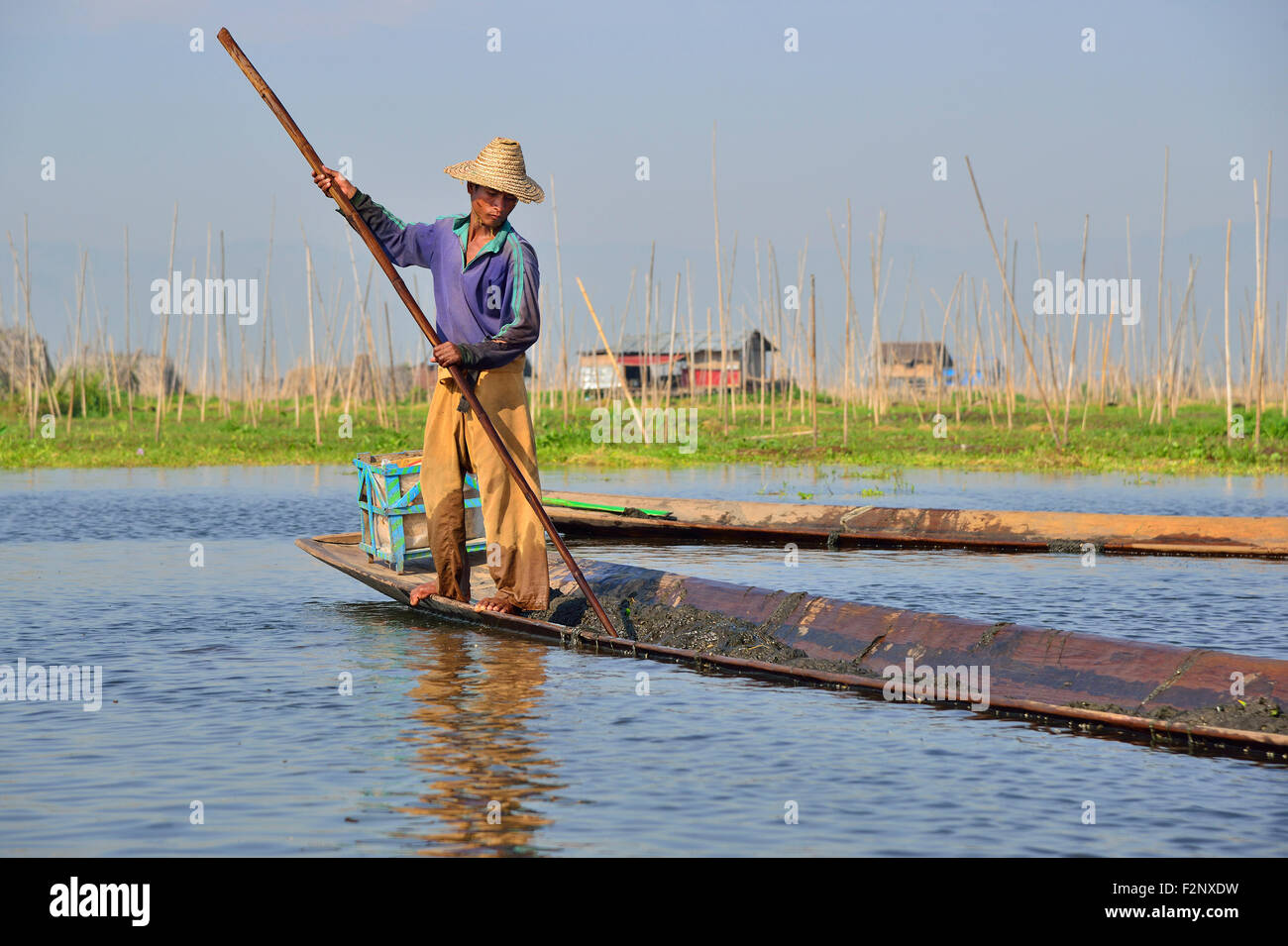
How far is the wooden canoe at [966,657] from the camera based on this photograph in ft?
14.4

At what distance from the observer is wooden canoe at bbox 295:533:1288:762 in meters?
4.39

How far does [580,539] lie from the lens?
11406mm

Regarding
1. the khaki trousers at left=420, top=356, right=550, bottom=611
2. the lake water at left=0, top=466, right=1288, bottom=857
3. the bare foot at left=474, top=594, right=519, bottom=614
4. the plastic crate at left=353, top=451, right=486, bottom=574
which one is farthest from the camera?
the plastic crate at left=353, top=451, right=486, bottom=574

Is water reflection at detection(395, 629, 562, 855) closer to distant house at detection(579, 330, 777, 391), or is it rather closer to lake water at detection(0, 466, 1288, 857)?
lake water at detection(0, 466, 1288, 857)

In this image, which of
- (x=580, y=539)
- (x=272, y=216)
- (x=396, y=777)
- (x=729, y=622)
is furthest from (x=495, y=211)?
(x=272, y=216)

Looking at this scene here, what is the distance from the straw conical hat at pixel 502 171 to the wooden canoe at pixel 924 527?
4.97 m

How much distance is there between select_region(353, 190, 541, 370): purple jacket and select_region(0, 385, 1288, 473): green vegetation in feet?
38.1

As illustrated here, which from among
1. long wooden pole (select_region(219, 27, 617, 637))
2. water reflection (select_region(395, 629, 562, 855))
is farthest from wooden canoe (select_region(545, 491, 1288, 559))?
long wooden pole (select_region(219, 27, 617, 637))

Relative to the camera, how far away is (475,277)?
5855 millimetres

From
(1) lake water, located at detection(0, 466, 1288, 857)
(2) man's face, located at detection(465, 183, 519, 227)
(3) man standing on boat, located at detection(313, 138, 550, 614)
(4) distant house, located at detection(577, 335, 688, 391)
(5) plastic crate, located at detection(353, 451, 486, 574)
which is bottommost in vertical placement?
(1) lake water, located at detection(0, 466, 1288, 857)

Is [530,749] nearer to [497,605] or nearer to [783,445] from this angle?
[497,605]

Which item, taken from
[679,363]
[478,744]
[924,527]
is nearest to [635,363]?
[679,363]

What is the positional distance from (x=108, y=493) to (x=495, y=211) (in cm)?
1064

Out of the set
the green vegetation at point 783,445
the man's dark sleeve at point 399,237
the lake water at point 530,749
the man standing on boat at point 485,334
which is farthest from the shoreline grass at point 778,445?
the man's dark sleeve at point 399,237
